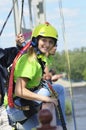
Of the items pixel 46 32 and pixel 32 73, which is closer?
pixel 32 73

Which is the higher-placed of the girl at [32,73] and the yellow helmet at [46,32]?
the yellow helmet at [46,32]

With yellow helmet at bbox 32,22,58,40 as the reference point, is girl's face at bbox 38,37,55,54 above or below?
below

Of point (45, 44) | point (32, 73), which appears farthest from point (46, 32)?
point (32, 73)

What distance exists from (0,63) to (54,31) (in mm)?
746

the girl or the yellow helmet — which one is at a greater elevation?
the yellow helmet

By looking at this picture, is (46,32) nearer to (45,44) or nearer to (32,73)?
(45,44)

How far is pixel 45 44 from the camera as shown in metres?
5.57

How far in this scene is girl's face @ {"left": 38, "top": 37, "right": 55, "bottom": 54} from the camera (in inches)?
219

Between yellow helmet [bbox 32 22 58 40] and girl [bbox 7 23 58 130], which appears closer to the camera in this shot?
girl [bbox 7 23 58 130]

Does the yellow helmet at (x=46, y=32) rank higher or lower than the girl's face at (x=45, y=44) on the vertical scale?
higher

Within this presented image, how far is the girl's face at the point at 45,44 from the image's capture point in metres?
5.55

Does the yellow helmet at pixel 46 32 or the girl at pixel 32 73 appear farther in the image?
the yellow helmet at pixel 46 32

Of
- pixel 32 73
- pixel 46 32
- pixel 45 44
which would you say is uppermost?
pixel 46 32

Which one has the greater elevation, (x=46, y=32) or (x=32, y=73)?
(x=46, y=32)
